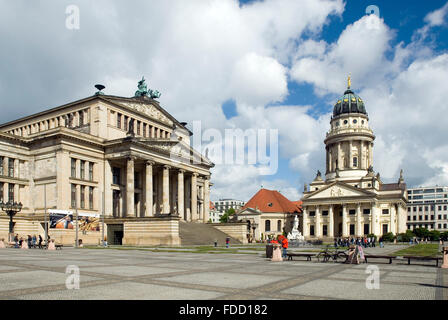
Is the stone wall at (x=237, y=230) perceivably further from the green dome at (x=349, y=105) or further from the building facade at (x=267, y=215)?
the green dome at (x=349, y=105)

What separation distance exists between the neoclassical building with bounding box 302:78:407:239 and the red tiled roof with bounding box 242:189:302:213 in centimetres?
752

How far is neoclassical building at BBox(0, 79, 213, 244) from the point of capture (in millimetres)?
50031

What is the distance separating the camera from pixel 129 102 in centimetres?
6412

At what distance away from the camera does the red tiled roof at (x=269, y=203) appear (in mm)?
117062

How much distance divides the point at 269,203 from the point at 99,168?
70578 millimetres

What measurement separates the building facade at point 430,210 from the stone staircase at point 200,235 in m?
A: 124

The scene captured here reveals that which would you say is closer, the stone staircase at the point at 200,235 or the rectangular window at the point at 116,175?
the stone staircase at the point at 200,235

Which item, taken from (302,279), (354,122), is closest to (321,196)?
(354,122)

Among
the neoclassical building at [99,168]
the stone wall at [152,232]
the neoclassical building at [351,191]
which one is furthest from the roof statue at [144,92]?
the neoclassical building at [351,191]

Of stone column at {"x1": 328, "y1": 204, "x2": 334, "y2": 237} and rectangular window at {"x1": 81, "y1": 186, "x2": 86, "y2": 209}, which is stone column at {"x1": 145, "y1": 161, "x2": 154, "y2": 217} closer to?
rectangular window at {"x1": 81, "y1": 186, "x2": 86, "y2": 209}

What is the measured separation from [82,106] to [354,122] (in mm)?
85835

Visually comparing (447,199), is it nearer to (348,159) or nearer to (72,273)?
(348,159)

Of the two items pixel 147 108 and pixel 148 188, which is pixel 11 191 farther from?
pixel 147 108

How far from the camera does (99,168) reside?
56.5 metres
